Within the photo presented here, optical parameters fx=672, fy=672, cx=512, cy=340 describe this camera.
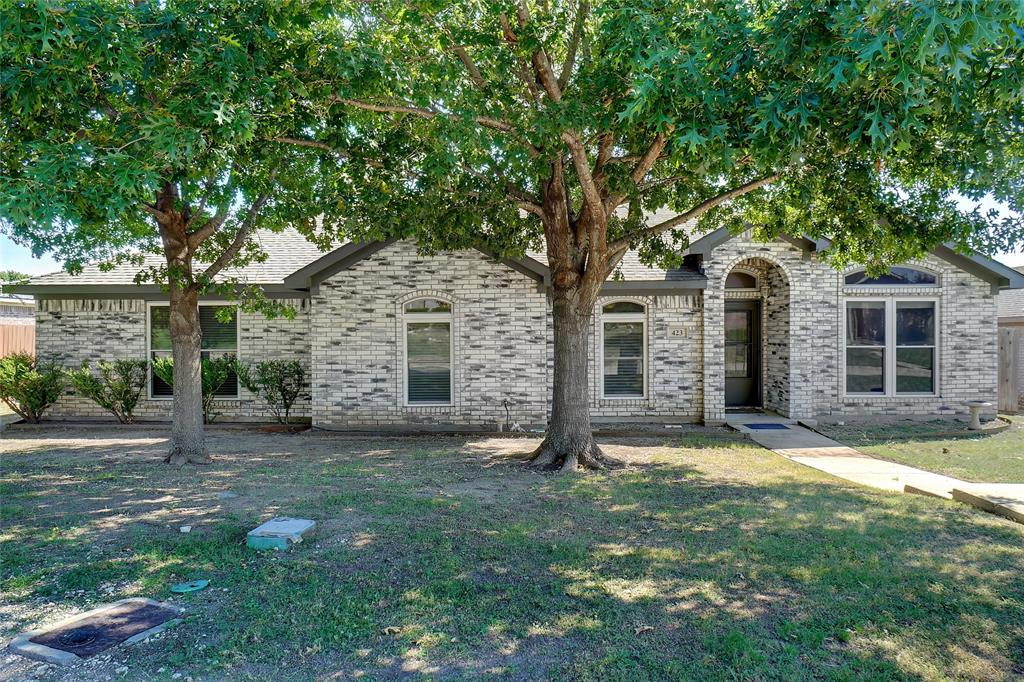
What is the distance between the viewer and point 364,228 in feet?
34.3

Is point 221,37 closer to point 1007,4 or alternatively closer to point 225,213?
point 225,213

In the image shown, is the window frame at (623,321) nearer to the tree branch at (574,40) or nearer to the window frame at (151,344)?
the tree branch at (574,40)

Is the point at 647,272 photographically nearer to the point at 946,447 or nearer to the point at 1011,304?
the point at 946,447

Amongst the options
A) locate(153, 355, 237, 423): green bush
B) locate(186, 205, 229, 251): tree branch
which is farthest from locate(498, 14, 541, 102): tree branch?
locate(153, 355, 237, 423): green bush

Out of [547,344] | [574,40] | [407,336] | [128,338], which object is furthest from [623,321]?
[128,338]

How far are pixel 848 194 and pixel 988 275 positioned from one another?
632cm

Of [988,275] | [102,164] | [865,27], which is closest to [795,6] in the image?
[865,27]

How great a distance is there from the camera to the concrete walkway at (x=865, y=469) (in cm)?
764

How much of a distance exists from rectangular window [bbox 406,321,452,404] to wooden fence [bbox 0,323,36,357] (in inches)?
672

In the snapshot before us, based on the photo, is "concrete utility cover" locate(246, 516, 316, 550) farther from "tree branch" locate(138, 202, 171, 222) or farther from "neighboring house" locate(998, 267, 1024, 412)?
"neighboring house" locate(998, 267, 1024, 412)

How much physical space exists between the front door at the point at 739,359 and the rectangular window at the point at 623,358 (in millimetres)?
2922

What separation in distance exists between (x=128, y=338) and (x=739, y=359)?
46.0 feet

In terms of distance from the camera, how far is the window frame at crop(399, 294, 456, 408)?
14.0 m

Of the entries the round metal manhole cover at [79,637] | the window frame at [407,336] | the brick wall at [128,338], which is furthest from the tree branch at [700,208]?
the brick wall at [128,338]
